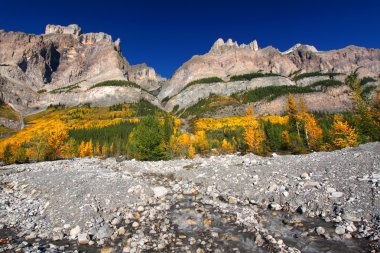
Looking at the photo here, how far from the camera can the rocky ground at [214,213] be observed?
12.5 m

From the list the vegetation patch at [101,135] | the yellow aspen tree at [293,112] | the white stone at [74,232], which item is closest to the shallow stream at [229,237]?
the white stone at [74,232]

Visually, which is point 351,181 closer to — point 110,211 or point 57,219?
point 110,211

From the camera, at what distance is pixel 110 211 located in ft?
57.2

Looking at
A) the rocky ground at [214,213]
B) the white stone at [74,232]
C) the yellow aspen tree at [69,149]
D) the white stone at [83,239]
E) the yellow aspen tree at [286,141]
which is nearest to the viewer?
the rocky ground at [214,213]

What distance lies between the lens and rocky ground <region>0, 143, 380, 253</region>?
492 inches

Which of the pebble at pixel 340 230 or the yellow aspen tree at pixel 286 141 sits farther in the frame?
the yellow aspen tree at pixel 286 141

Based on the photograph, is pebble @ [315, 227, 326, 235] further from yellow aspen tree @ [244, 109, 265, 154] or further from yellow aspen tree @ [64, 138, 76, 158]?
yellow aspen tree @ [64, 138, 76, 158]

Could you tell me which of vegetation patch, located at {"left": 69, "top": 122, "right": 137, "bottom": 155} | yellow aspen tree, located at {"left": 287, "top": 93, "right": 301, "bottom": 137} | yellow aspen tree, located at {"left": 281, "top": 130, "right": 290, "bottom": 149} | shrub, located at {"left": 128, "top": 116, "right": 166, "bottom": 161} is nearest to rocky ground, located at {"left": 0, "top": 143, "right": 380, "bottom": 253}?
shrub, located at {"left": 128, "top": 116, "right": 166, "bottom": 161}

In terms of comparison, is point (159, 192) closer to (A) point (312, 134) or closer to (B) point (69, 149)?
(A) point (312, 134)

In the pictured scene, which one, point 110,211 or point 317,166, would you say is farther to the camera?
point 317,166

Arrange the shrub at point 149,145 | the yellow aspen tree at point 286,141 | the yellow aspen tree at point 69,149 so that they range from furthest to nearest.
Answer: the yellow aspen tree at point 69,149, the yellow aspen tree at point 286,141, the shrub at point 149,145

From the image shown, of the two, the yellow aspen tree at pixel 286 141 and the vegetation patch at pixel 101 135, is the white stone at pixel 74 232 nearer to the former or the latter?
the yellow aspen tree at pixel 286 141

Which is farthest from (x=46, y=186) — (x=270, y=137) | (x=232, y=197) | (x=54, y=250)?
(x=270, y=137)

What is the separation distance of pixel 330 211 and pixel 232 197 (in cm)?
659
